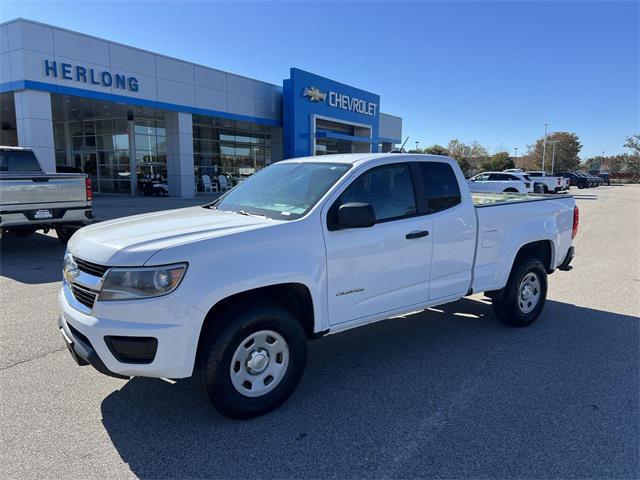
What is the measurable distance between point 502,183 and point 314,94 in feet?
41.3

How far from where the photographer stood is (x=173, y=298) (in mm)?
2938

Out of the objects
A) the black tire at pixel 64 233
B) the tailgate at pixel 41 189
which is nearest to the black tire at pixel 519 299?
the tailgate at pixel 41 189

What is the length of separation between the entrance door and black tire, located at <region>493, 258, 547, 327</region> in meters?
1.40

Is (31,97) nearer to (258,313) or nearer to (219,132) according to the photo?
(219,132)

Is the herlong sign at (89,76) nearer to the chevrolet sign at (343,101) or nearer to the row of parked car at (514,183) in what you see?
the chevrolet sign at (343,101)

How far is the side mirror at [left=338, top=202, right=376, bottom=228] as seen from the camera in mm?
3547

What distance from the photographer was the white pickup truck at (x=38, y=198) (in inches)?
A: 338

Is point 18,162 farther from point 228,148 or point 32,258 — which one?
point 228,148

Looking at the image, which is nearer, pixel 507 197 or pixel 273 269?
pixel 273 269

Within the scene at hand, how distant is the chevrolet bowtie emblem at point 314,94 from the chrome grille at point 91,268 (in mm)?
26988

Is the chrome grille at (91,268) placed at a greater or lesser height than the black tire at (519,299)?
greater

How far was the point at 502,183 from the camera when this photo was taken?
2661 cm

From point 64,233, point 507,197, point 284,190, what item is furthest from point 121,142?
point 284,190

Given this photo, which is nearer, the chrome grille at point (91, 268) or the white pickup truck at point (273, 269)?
the white pickup truck at point (273, 269)
